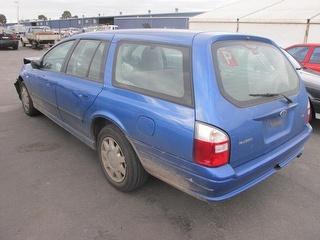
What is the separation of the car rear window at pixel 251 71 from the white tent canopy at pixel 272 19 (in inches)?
436

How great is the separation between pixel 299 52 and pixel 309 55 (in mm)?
338

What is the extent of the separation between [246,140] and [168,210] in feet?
3.56

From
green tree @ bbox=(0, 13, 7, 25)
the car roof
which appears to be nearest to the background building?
the car roof

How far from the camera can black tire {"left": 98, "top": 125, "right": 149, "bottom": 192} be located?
11.0ft

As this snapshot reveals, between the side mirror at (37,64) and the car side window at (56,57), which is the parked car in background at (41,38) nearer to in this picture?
the side mirror at (37,64)

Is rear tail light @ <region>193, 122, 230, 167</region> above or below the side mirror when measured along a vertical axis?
below

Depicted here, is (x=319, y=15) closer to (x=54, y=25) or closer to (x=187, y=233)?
(x=187, y=233)

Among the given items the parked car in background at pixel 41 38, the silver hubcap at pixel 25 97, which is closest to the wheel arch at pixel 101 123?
the silver hubcap at pixel 25 97

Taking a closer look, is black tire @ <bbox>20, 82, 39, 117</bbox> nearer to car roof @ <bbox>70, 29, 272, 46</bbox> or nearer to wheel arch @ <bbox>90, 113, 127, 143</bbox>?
wheel arch @ <bbox>90, 113, 127, 143</bbox>

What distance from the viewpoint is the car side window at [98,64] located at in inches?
148

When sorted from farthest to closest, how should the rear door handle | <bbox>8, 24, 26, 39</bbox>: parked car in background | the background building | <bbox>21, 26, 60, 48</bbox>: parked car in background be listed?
the background building, <bbox>8, 24, 26, 39</bbox>: parked car in background, <bbox>21, 26, 60, 48</bbox>: parked car in background, the rear door handle

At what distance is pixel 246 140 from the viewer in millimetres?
2781

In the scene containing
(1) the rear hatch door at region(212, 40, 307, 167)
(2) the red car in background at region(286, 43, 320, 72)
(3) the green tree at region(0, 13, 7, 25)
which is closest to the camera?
(1) the rear hatch door at region(212, 40, 307, 167)

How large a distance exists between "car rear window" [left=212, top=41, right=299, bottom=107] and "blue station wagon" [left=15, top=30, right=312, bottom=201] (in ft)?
0.04
